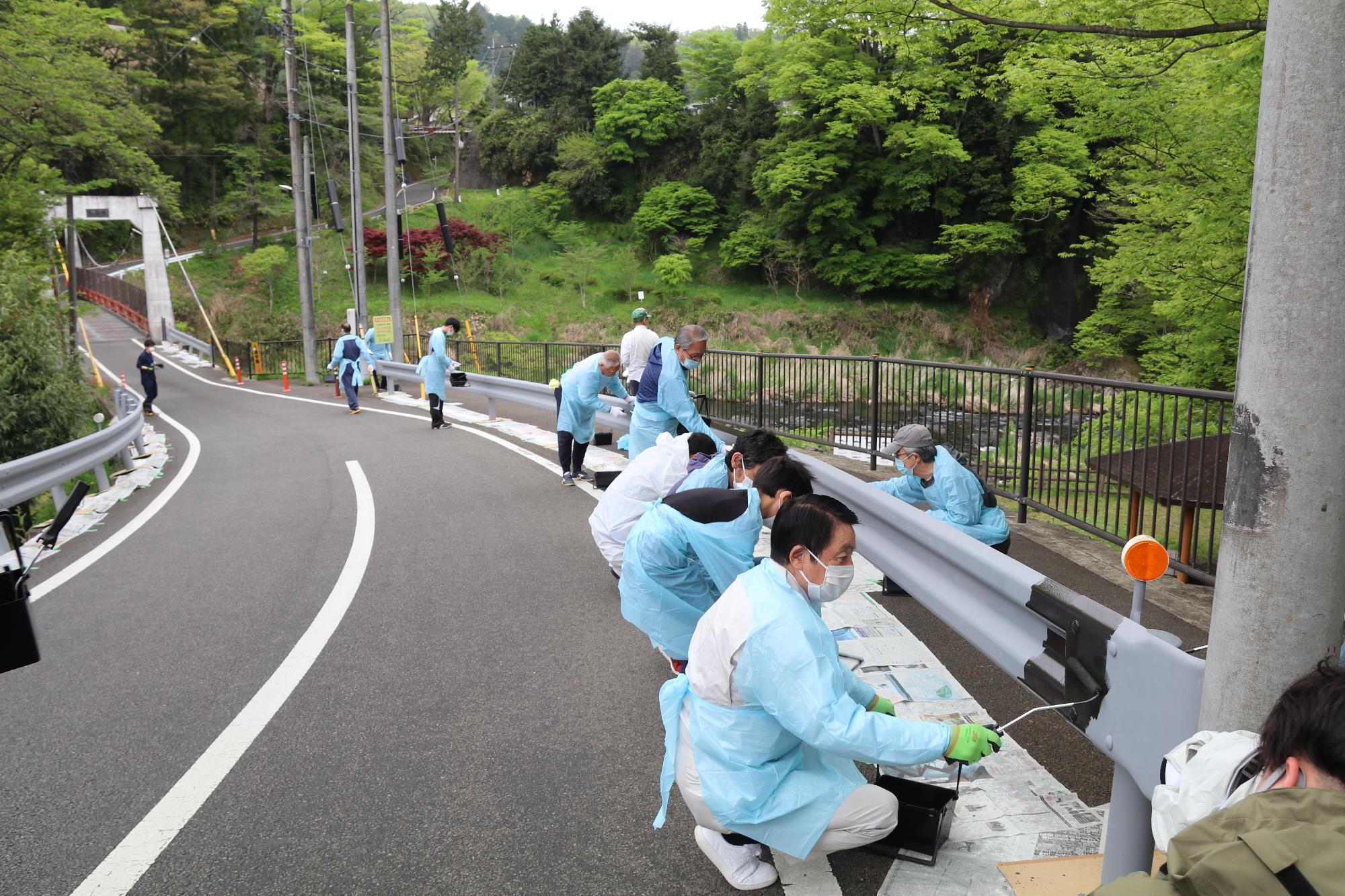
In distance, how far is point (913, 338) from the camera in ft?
154

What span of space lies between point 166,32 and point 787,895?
6472 cm

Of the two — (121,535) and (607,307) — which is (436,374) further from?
(607,307)

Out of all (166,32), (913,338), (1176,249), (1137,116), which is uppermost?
(166,32)

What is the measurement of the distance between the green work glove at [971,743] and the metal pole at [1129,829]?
350 millimetres

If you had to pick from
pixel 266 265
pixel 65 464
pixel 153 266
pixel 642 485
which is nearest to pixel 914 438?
pixel 642 485

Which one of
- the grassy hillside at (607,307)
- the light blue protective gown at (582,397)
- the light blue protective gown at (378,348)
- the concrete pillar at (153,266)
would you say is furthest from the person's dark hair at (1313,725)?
the concrete pillar at (153,266)

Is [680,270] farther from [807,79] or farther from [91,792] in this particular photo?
[91,792]

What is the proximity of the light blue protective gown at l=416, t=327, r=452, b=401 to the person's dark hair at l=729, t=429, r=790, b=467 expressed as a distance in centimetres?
1166

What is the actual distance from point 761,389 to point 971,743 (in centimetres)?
935

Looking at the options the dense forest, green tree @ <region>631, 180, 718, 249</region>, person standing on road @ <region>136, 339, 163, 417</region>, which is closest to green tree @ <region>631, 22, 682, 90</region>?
the dense forest

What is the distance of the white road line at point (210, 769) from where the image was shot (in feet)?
11.2

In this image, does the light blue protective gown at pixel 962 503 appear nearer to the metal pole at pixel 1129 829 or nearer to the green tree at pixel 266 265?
the metal pole at pixel 1129 829

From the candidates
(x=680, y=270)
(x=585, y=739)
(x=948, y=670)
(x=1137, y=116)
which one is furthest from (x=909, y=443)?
(x=680, y=270)

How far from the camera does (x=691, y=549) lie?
455cm
